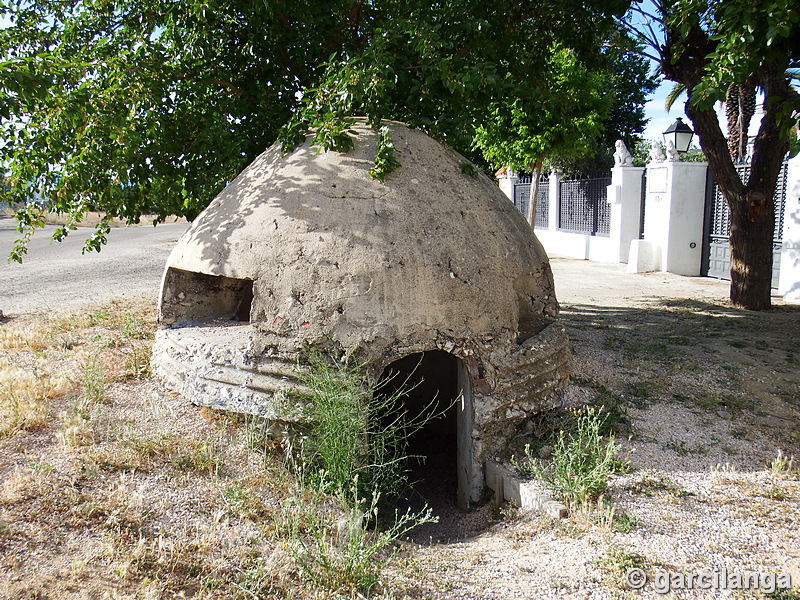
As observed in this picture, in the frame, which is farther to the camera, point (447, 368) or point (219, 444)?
point (447, 368)

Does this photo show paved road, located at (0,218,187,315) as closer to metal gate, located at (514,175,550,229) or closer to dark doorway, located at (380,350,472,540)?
→ dark doorway, located at (380,350,472,540)

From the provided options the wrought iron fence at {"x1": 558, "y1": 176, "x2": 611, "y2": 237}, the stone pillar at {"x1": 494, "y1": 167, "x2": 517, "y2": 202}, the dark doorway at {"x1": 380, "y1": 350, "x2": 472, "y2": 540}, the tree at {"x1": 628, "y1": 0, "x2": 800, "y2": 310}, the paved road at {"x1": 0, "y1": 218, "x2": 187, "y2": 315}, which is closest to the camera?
the dark doorway at {"x1": 380, "y1": 350, "x2": 472, "y2": 540}

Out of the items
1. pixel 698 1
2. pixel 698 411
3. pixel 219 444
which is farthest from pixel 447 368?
pixel 698 1

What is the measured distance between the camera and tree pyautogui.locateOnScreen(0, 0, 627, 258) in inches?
203

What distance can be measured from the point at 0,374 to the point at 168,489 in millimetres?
2618

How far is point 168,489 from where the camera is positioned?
4012mm

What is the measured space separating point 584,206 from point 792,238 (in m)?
7.86

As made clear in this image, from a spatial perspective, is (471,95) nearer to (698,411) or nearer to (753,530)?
(698,411)

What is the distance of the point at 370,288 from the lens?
4.38 m

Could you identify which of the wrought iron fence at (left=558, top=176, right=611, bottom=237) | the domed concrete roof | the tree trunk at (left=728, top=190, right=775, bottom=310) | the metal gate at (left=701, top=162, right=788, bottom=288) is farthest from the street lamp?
the domed concrete roof

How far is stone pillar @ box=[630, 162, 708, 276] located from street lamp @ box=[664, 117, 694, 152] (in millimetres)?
376

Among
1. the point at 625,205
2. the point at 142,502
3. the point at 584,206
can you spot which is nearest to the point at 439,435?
the point at 142,502

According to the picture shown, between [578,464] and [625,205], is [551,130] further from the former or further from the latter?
[578,464]

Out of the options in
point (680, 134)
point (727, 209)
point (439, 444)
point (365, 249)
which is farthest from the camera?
point (680, 134)
